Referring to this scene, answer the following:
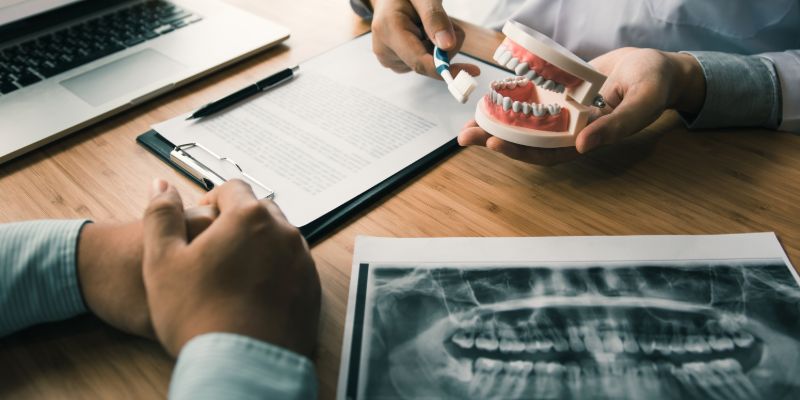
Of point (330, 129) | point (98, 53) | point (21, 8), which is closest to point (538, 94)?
point (330, 129)

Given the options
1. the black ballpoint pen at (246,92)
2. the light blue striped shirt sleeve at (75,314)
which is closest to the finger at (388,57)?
the black ballpoint pen at (246,92)

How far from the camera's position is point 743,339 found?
1.50 ft

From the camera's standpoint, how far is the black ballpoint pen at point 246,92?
734 millimetres

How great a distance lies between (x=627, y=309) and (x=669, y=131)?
33 cm

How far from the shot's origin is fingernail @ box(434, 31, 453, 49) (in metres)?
0.72

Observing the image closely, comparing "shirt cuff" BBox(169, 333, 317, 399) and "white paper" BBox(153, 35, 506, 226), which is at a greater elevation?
"shirt cuff" BBox(169, 333, 317, 399)

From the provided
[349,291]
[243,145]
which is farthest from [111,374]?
[243,145]

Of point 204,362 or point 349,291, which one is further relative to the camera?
point 349,291

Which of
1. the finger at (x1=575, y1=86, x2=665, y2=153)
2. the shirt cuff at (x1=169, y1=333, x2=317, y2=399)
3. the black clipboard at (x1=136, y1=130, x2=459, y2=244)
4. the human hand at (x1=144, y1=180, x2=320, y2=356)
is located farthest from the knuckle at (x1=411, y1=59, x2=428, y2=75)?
the shirt cuff at (x1=169, y1=333, x2=317, y2=399)

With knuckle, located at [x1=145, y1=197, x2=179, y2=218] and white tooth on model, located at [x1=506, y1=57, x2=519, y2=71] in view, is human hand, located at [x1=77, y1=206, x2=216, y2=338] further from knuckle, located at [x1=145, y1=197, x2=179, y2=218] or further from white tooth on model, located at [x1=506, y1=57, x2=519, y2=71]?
white tooth on model, located at [x1=506, y1=57, x2=519, y2=71]

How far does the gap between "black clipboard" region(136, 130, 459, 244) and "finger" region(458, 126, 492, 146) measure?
0.04 metres

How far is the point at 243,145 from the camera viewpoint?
0.69 meters

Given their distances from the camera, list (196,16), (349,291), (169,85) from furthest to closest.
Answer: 1. (196,16)
2. (169,85)
3. (349,291)

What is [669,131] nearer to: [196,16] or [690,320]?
[690,320]
